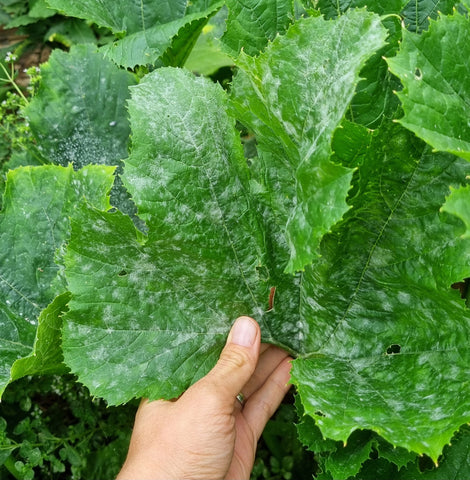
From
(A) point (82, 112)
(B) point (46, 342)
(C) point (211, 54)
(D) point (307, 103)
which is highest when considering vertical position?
(D) point (307, 103)

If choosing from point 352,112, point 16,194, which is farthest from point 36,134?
point 352,112

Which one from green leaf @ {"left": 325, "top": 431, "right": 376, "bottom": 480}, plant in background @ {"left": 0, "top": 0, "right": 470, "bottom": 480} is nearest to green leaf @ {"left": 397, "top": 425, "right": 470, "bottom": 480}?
plant in background @ {"left": 0, "top": 0, "right": 470, "bottom": 480}

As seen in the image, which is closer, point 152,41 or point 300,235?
point 300,235

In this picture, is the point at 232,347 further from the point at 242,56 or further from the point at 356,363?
the point at 242,56

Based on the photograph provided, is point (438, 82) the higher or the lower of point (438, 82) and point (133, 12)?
the higher

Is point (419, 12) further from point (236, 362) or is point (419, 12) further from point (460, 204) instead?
point (236, 362)

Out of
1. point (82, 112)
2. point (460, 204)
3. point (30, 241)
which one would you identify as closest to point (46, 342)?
point (30, 241)

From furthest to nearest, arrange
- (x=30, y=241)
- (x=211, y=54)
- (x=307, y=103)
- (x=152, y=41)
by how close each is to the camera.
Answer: (x=211, y=54) → (x=152, y=41) → (x=30, y=241) → (x=307, y=103)

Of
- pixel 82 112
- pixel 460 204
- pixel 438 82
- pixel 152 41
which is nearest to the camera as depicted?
pixel 460 204
